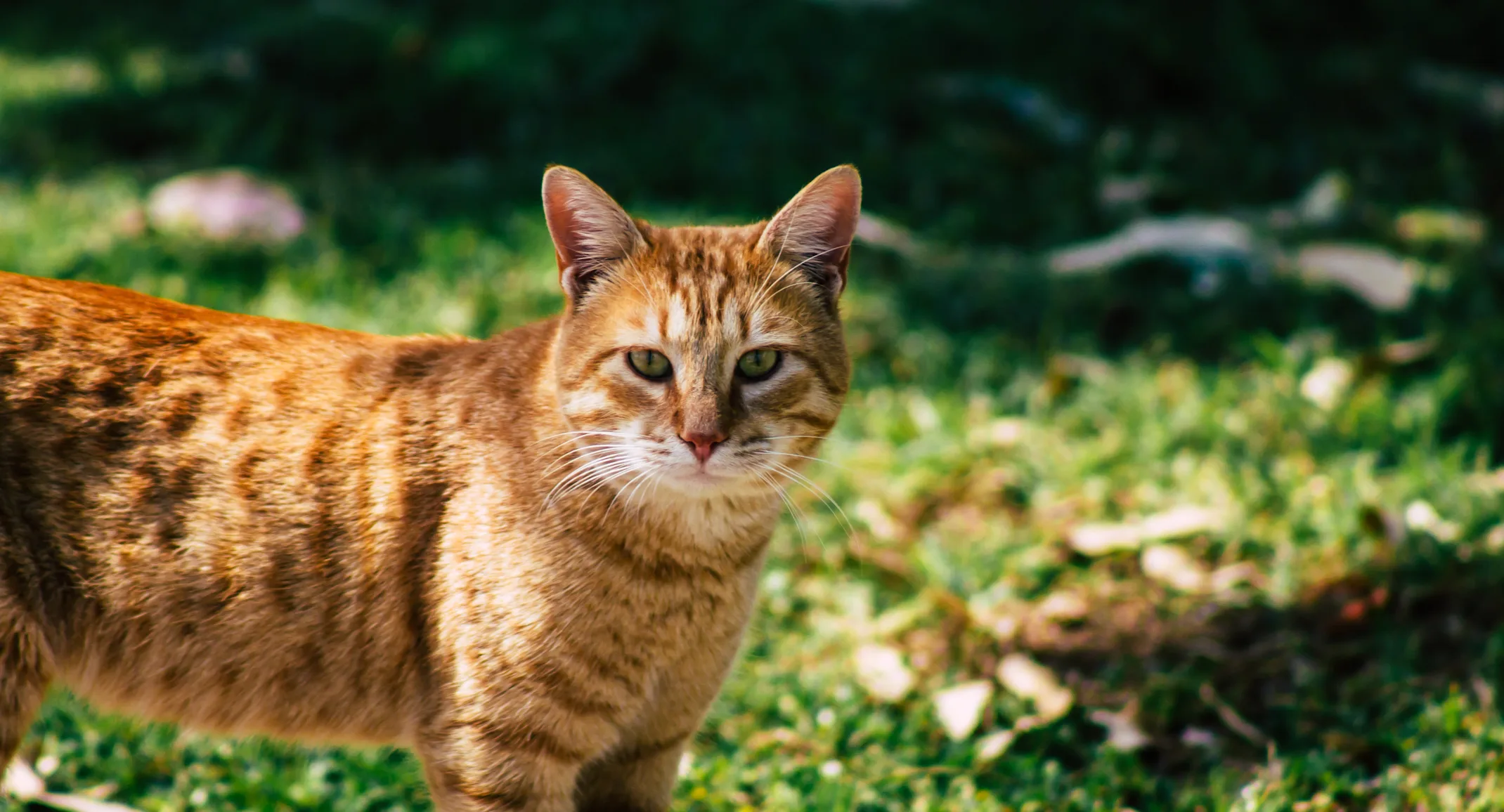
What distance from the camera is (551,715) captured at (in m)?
2.64

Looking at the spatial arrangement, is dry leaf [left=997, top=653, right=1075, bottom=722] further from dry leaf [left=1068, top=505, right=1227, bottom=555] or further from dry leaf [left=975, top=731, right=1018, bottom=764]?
dry leaf [left=1068, top=505, right=1227, bottom=555]

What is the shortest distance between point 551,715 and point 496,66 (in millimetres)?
5167

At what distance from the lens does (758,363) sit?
9.10 ft

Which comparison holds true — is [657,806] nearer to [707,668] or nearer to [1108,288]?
[707,668]

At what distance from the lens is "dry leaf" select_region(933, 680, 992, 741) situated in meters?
3.38

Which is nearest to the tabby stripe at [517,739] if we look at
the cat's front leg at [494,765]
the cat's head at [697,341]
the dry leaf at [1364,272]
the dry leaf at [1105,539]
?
the cat's front leg at [494,765]

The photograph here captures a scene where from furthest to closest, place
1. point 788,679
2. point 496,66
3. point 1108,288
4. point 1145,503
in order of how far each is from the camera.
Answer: point 496,66, point 1108,288, point 1145,503, point 788,679

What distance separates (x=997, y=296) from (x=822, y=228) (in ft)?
8.49

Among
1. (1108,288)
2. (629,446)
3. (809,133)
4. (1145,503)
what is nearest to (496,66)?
(809,133)

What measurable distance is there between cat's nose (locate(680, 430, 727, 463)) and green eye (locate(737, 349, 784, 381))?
0.20 metres

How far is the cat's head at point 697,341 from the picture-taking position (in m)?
2.65

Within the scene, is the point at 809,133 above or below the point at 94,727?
above

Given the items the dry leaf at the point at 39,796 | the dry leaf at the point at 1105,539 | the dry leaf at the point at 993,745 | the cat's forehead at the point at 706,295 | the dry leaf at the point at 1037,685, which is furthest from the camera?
the dry leaf at the point at 1105,539

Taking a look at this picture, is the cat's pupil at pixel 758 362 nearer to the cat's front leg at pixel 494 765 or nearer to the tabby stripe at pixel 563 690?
the tabby stripe at pixel 563 690
